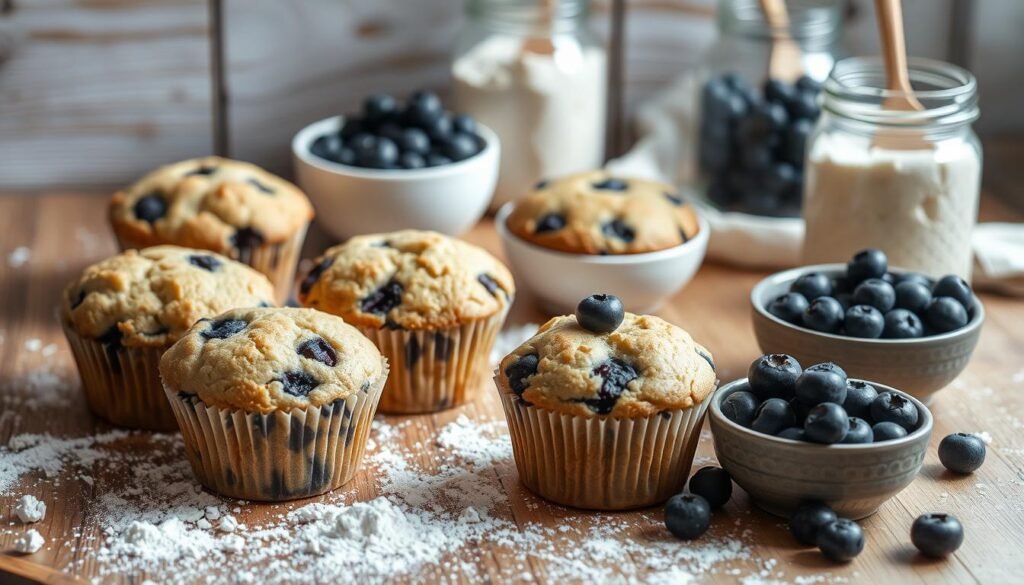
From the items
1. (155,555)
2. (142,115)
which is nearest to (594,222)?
(155,555)

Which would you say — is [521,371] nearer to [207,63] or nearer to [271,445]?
[271,445]

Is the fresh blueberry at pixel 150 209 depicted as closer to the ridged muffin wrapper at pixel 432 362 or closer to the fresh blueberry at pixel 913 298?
the ridged muffin wrapper at pixel 432 362

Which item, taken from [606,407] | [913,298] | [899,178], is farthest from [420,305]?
[899,178]

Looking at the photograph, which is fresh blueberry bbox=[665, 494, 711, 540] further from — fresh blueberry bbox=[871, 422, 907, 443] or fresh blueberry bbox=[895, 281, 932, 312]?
fresh blueberry bbox=[895, 281, 932, 312]

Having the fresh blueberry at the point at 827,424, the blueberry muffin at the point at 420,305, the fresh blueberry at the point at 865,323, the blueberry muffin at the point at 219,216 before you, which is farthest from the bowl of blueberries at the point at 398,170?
the fresh blueberry at the point at 827,424

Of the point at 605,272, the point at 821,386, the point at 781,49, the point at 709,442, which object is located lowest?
the point at 709,442

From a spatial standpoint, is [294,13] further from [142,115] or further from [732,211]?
[732,211]
